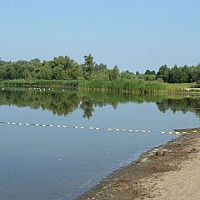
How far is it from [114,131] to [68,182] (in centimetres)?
1411

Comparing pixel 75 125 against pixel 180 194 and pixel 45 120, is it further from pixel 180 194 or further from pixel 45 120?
pixel 180 194

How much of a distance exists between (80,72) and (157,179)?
116248 mm

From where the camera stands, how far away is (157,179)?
510 inches

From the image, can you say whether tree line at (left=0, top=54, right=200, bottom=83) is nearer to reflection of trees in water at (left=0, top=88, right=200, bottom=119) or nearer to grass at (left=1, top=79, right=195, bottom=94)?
grass at (left=1, top=79, right=195, bottom=94)

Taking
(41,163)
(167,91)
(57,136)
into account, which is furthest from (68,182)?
(167,91)

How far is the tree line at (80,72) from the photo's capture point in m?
115

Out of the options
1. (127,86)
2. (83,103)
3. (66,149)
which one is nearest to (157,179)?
(66,149)

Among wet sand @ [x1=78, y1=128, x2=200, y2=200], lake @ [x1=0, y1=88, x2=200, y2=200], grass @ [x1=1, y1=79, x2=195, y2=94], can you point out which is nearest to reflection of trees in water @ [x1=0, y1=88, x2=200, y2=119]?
lake @ [x1=0, y1=88, x2=200, y2=200]

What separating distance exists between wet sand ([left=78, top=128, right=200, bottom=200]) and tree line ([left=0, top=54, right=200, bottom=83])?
9495cm

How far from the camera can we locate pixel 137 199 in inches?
425

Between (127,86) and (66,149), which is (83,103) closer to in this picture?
(66,149)

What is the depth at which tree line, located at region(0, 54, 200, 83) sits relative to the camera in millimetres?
115375

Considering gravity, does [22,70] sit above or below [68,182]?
above

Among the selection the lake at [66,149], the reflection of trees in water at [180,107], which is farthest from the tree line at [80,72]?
the lake at [66,149]
